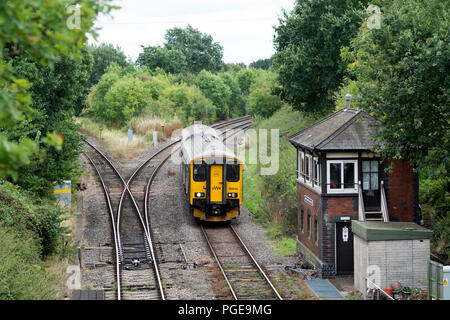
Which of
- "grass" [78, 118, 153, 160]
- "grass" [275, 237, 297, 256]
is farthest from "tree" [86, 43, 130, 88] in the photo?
"grass" [275, 237, 297, 256]

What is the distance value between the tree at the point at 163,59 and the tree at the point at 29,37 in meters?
69.7

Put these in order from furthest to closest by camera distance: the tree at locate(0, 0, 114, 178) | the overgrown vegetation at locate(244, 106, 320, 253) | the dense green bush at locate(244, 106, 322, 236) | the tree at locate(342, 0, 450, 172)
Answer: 1. the dense green bush at locate(244, 106, 322, 236)
2. the overgrown vegetation at locate(244, 106, 320, 253)
3. the tree at locate(342, 0, 450, 172)
4. the tree at locate(0, 0, 114, 178)

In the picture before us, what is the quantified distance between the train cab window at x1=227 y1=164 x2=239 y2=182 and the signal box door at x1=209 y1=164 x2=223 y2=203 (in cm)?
30

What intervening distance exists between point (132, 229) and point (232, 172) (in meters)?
4.19

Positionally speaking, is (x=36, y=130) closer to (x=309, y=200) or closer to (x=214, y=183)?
(x=214, y=183)

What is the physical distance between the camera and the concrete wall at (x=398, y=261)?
13.0 metres

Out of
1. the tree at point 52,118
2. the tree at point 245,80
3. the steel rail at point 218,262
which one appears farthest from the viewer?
the tree at point 245,80

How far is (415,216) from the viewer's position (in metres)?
15.5

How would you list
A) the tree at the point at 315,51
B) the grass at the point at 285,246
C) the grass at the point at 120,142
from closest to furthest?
the grass at the point at 285,246 < the tree at the point at 315,51 < the grass at the point at 120,142

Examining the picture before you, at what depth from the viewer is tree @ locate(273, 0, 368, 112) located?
2862 cm

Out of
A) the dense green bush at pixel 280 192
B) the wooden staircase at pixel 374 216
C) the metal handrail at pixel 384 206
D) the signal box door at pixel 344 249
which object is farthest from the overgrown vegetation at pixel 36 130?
the metal handrail at pixel 384 206

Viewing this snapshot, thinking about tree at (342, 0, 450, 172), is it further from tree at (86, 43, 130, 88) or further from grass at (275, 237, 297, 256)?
tree at (86, 43, 130, 88)

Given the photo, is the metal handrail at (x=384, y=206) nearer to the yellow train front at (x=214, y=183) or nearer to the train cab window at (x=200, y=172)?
the yellow train front at (x=214, y=183)
